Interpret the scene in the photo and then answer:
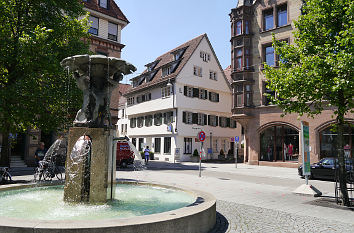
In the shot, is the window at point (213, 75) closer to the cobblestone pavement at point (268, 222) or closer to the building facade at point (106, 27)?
the building facade at point (106, 27)

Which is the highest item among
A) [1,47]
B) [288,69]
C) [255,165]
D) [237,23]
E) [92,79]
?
[237,23]

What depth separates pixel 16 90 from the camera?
12.9m

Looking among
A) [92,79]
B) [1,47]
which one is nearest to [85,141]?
[92,79]

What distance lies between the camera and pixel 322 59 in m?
9.20

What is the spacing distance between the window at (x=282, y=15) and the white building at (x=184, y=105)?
39.0 ft

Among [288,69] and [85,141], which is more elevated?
[288,69]

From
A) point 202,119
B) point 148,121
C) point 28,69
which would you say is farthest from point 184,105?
point 28,69

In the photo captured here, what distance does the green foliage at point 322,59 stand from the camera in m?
8.78

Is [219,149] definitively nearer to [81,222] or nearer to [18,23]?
[18,23]

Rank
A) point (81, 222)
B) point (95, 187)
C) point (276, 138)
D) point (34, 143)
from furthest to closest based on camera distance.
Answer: point (276, 138) → point (34, 143) → point (95, 187) → point (81, 222)

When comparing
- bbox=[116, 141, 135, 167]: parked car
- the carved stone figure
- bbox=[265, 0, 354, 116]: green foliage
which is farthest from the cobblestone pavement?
bbox=[116, 141, 135, 167]: parked car

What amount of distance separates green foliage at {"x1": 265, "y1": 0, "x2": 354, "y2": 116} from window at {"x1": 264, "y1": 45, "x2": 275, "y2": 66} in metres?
18.2

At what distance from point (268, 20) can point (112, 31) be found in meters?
17.8

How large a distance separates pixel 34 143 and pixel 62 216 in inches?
862
